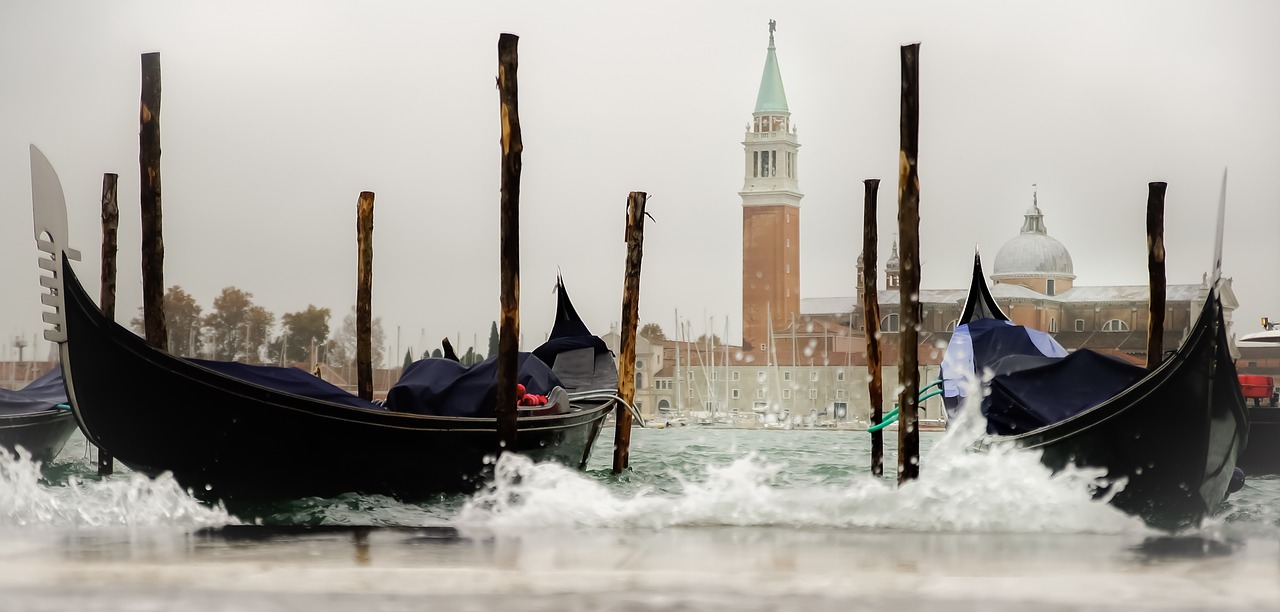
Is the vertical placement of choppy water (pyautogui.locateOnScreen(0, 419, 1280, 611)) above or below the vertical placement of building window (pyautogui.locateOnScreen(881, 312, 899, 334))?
below

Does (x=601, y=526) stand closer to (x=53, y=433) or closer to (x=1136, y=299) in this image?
(x=53, y=433)

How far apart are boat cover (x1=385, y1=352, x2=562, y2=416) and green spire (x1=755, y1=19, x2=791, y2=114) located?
51.6 m

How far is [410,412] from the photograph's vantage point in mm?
7785

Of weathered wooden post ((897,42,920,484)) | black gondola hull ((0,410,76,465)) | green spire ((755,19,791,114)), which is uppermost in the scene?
green spire ((755,19,791,114))

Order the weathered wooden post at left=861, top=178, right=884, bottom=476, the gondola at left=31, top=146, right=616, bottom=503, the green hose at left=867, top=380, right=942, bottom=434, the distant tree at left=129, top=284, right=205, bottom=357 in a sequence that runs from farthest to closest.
A: 1. the distant tree at left=129, top=284, right=205, bottom=357
2. the weathered wooden post at left=861, top=178, right=884, bottom=476
3. the green hose at left=867, top=380, right=942, bottom=434
4. the gondola at left=31, top=146, right=616, bottom=503

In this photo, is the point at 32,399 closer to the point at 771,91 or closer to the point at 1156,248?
the point at 1156,248

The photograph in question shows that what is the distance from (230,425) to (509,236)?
5.83 feet

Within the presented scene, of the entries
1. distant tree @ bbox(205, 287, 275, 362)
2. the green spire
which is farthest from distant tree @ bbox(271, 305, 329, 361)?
the green spire

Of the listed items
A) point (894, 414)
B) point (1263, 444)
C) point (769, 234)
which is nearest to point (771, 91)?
point (769, 234)

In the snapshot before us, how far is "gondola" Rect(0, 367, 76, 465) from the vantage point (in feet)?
34.5

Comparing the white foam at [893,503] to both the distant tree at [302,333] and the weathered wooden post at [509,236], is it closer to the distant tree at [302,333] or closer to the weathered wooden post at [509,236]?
the weathered wooden post at [509,236]

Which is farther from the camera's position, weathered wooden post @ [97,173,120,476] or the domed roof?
the domed roof

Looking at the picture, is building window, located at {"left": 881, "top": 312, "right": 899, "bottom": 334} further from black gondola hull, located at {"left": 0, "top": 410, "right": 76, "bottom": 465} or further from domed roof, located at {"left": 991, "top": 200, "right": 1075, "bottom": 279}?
black gondola hull, located at {"left": 0, "top": 410, "right": 76, "bottom": 465}

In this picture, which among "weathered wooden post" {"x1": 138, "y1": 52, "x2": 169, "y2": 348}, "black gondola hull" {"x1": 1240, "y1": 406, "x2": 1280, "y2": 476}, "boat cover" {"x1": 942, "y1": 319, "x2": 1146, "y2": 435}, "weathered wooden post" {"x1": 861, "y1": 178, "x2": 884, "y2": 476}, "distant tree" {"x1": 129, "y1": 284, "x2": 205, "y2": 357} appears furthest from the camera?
"distant tree" {"x1": 129, "y1": 284, "x2": 205, "y2": 357}
